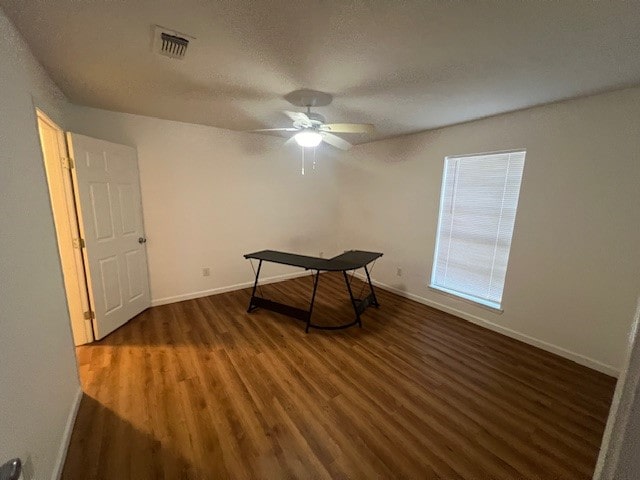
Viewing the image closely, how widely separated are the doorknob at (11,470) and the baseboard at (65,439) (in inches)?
48.0

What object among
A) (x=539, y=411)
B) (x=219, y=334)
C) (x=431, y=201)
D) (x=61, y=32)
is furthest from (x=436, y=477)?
(x=61, y=32)

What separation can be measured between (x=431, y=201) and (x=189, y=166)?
3295 millimetres

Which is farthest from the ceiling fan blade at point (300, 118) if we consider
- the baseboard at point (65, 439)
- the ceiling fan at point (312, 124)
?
the baseboard at point (65, 439)

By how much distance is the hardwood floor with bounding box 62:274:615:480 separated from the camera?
1.53 metres

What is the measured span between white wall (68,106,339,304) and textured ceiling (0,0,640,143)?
2.32 ft

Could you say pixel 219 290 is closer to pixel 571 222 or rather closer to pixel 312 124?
pixel 312 124

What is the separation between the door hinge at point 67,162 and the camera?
2.34 meters

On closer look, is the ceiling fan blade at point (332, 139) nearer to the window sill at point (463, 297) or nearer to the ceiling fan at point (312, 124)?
the ceiling fan at point (312, 124)

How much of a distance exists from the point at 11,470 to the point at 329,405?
5.60ft

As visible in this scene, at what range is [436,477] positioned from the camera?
57.6 inches

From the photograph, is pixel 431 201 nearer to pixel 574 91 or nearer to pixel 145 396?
pixel 574 91

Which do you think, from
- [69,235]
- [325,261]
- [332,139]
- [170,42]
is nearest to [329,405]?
[325,261]

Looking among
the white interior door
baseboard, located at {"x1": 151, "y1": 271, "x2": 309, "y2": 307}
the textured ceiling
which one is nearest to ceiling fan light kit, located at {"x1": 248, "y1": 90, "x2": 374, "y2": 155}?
the textured ceiling

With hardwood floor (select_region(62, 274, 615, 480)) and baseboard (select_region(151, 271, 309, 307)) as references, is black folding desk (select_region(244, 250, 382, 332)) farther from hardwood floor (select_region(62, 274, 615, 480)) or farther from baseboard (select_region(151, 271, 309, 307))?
baseboard (select_region(151, 271, 309, 307))
